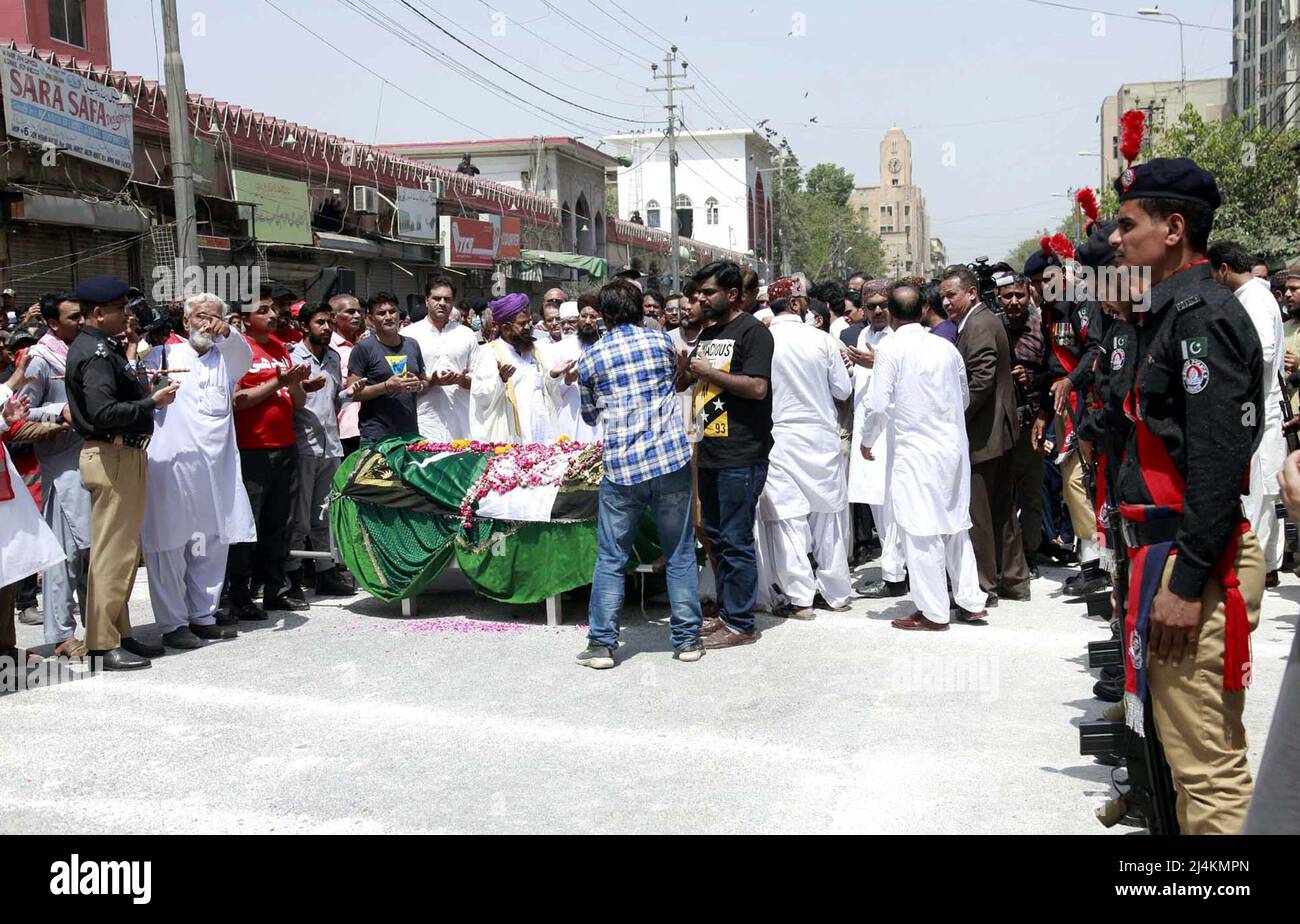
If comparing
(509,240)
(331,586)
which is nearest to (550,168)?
(509,240)

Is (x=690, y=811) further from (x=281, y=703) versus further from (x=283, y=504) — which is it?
(x=283, y=504)

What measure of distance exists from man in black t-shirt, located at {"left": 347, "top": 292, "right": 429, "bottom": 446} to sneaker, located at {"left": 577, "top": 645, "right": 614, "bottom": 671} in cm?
266

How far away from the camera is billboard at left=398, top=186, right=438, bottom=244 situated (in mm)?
23188

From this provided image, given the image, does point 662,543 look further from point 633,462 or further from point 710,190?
point 710,190

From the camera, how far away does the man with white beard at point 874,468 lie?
323 inches

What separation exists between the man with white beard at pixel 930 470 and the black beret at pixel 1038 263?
1.27 metres

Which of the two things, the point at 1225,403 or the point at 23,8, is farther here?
the point at 23,8

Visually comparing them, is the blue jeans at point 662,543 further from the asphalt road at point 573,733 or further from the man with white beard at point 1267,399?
the man with white beard at point 1267,399

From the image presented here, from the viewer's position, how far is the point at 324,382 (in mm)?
8125

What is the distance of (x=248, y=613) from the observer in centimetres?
770

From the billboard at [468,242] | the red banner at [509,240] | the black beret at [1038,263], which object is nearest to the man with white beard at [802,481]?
the black beret at [1038,263]

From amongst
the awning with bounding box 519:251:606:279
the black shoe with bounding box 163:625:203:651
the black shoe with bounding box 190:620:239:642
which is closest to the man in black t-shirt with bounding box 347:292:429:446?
the black shoe with bounding box 190:620:239:642

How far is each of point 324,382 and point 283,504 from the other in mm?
874

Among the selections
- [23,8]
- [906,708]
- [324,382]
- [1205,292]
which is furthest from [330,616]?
[23,8]
